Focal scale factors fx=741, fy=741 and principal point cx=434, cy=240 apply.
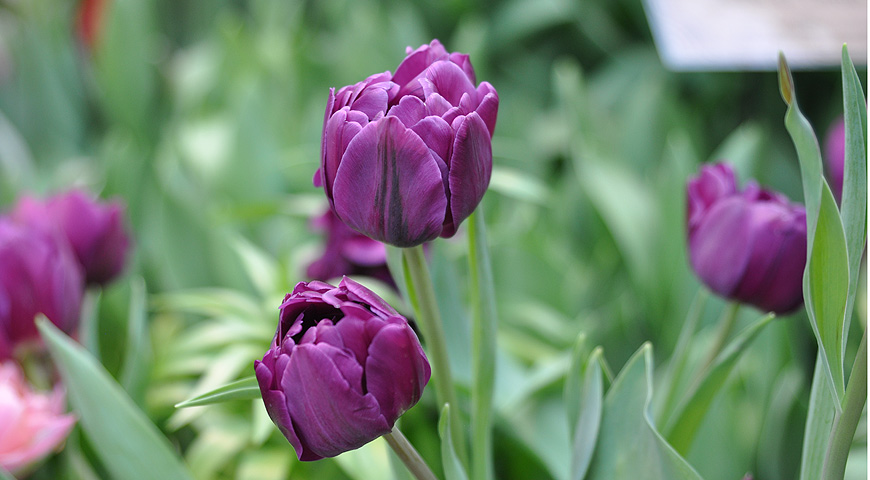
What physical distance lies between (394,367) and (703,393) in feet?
0.65

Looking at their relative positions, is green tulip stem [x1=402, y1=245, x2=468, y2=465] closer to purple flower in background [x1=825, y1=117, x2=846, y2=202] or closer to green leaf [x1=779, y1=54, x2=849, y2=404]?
green leaf [x1=779, y1=54, x2=849, y2=404]

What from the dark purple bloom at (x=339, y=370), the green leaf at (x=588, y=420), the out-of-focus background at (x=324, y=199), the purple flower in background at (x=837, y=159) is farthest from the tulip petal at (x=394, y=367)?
the purple flower in background at (x=837, y=159)

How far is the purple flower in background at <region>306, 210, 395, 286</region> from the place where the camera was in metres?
0.52

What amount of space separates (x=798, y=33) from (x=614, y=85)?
0.58 metres

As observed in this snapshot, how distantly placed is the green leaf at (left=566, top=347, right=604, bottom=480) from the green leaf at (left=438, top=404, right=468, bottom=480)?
0.06 m

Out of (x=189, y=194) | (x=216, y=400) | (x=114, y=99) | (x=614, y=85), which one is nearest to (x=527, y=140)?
(x=614, y=85)

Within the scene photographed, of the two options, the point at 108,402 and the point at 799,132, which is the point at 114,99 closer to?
the point at 108,402

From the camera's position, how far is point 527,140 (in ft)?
3.05

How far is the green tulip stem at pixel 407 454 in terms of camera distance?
27cm

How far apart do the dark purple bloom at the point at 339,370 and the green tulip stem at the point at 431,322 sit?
0.05 m

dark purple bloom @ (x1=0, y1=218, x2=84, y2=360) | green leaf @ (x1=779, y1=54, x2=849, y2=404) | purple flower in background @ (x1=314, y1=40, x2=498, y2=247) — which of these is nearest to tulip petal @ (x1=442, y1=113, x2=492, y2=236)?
purple flower in background @ (x1=314, y1=40, x2=498, y2=247)

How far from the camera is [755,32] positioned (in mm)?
529

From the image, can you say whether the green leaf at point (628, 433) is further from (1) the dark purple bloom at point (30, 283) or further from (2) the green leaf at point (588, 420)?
(1) the dark purple bloom at point (30, 283)

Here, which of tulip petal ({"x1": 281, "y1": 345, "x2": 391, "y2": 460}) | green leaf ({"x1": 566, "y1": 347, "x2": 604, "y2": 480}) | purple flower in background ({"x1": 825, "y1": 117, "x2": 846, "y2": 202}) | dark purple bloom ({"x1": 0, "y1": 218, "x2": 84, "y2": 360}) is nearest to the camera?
tulip petal ({"x1": 281, "y1": 345, "x2": 391, "y2": 460})
